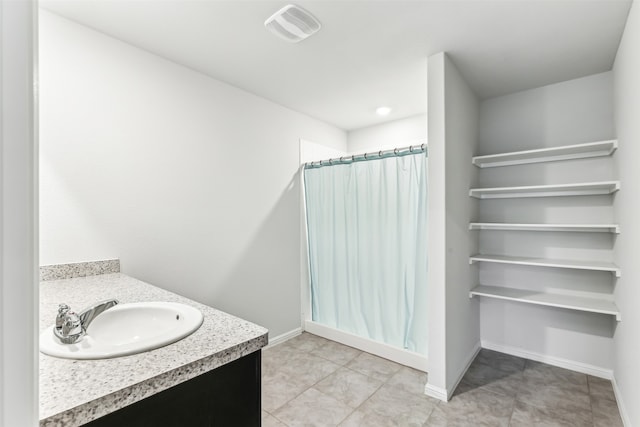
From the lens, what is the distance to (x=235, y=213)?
8.66ft

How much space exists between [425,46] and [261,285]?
7.51 feet

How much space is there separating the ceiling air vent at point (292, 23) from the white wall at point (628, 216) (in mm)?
1602

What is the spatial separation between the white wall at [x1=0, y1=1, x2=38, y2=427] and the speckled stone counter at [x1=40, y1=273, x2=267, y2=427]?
35 centimetres

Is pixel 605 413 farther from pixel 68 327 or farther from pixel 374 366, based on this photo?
pixel 68 327

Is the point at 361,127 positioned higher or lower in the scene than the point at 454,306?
higher

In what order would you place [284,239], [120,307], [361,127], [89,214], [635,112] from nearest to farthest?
1. [120,307]
2. [635,112]
3. [89,214]
4. [284,239]
5. [361,127]

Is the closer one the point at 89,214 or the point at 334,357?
the point at 89,214

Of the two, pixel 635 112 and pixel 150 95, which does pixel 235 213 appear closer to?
pixel 150 95

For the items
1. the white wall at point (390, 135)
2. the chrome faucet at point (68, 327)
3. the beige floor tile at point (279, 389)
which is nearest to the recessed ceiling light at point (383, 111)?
the white wall at point (390, 135)

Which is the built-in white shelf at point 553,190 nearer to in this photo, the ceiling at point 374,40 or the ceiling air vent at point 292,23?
the ceiling at point 374,40

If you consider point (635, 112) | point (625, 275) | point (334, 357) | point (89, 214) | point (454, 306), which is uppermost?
point (635, 112)

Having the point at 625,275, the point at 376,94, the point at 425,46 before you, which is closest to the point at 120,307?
the point at 425,46

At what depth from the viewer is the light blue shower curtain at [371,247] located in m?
2.52

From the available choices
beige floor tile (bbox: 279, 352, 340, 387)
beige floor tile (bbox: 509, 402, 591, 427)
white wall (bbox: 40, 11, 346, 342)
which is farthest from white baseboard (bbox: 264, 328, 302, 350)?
beige floor tile (bbox: 509, 402, 591, 427)
